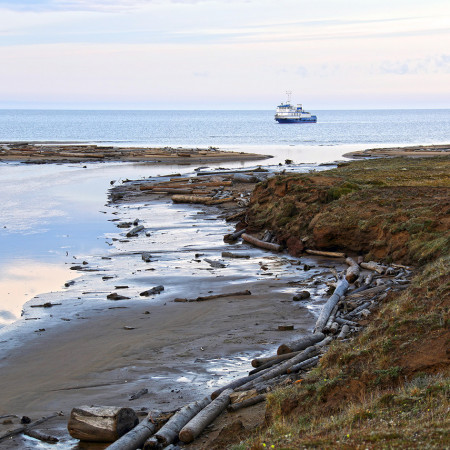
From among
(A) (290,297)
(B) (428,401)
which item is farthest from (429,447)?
(A) (290,297)

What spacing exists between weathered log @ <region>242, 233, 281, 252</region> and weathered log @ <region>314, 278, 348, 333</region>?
18.7ft

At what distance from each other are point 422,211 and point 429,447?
1403 centimetres

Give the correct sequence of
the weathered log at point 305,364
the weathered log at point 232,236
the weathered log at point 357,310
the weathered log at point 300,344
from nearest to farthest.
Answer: the weathered log at point 305,364 < the weathered log at point 300,344 < the weathered log at point 357,310 < the weathered log at point 232,236

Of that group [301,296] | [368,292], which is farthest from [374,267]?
[301,296]

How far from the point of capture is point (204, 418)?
819cm

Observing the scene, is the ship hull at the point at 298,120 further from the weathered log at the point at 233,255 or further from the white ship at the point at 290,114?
the weathered log at the point at 233,255

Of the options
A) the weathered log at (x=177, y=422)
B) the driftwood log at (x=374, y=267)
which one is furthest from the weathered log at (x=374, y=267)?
the weathered log at (x=177, y=422)

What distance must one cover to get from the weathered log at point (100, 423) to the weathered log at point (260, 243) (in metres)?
12.8

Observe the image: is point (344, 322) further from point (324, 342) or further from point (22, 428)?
point (22, 428)

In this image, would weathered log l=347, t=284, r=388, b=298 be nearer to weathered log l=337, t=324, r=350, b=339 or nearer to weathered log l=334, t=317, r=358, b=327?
weathered log l=334, t=317, r=358, b=327

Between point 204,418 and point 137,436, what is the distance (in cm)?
89

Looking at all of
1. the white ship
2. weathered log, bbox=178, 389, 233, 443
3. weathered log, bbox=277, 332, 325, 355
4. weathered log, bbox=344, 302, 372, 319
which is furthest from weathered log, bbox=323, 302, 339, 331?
the white ship

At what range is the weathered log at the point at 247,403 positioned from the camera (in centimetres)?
855

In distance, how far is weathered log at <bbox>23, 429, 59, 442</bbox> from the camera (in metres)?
8.27
